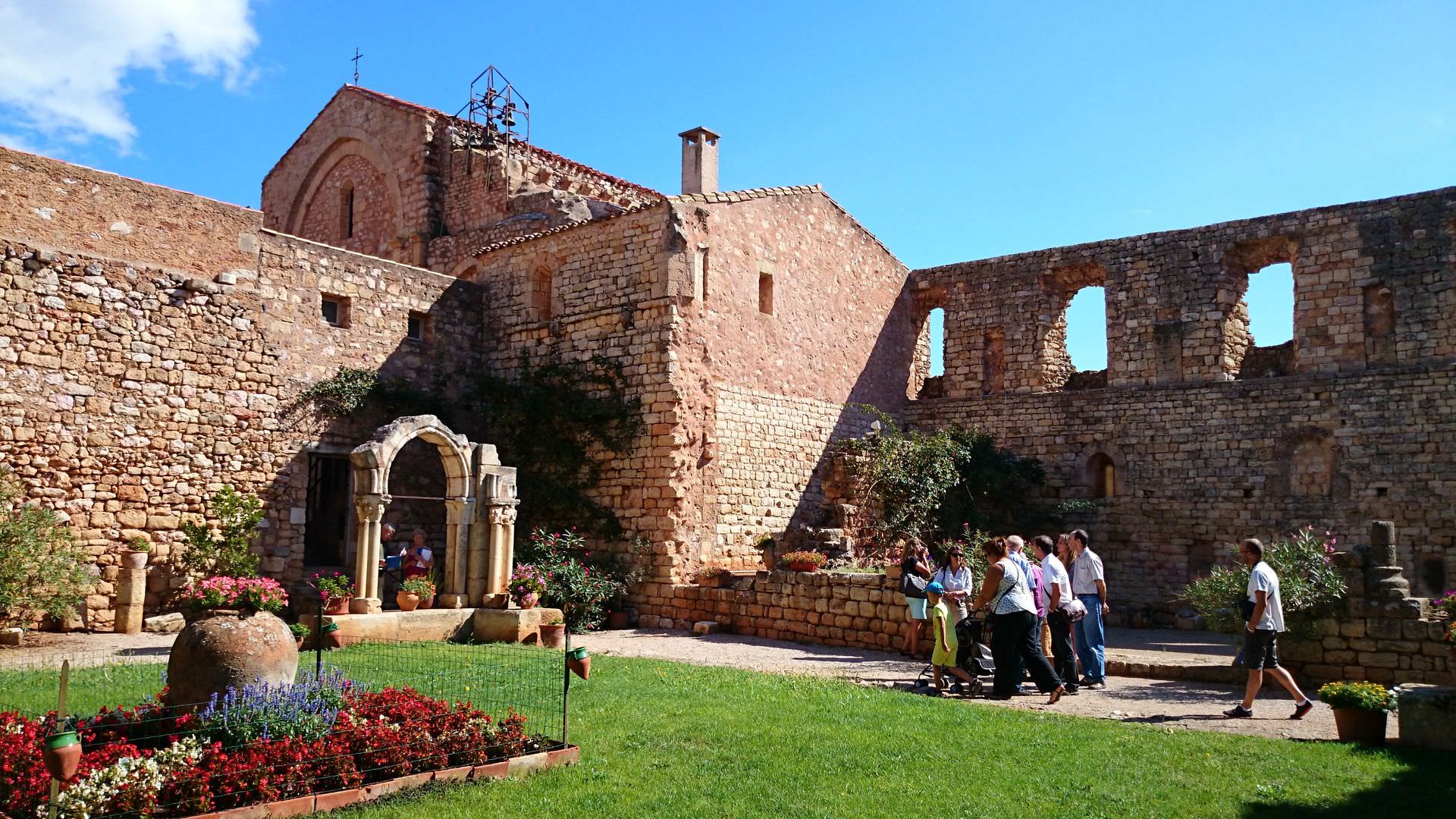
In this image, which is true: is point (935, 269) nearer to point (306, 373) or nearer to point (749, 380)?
point (749, 380)

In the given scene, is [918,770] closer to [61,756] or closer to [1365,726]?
[1365,726]

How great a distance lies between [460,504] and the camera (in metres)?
15.5

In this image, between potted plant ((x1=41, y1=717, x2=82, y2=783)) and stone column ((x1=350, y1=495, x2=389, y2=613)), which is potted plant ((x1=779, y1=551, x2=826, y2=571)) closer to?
stone column ((x1=350, y1=495, x2=389, y2=613))

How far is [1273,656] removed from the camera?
9711 millimetres

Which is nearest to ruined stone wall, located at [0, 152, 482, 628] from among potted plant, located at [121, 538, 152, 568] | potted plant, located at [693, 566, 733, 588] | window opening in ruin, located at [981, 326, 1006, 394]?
potted plant, located at [121, 538, 152, 568]

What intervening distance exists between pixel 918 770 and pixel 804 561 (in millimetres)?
8913

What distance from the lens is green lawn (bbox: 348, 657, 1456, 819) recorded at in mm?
6441

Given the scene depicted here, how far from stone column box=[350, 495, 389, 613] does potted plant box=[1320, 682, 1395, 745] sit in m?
11.2

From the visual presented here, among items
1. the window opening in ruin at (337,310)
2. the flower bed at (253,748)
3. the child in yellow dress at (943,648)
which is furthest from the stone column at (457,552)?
the flower bed at (253,748)

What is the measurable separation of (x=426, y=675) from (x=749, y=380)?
33.1 feet

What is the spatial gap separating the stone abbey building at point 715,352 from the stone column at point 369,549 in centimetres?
276

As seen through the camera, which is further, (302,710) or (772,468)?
(772,468)

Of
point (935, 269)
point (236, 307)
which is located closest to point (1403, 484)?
point (935, 269)

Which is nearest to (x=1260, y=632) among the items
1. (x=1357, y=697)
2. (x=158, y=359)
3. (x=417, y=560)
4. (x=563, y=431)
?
(x=1357, y=697)
